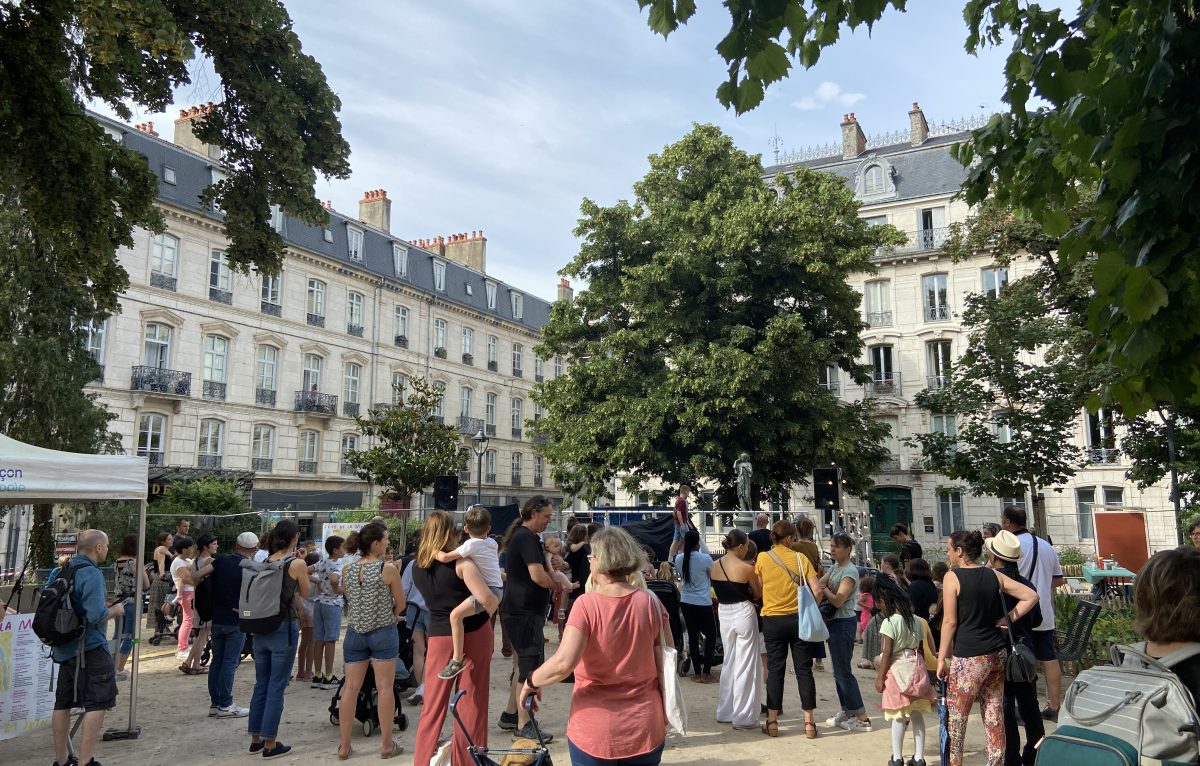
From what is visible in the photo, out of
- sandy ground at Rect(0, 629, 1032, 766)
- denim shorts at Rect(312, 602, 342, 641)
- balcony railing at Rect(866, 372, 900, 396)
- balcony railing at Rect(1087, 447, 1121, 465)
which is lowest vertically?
sandy ground at Rect(0, 629, 1032, 766)

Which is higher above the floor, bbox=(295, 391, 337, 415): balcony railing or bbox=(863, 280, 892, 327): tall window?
bbox=(863, 280, 892, 327): tall window

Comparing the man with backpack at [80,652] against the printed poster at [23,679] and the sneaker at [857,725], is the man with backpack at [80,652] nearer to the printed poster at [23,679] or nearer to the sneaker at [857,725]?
the printed poster at [23,679]

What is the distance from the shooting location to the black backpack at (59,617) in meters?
5.69

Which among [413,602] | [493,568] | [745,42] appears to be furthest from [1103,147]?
[413,602]

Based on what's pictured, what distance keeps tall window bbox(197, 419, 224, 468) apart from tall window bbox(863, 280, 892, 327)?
90.7ft

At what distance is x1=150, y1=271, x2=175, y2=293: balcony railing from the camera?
2830 centimetres

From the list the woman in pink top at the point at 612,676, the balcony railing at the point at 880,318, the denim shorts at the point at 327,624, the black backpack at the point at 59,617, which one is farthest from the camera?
the balcony railing at the point at 880,318

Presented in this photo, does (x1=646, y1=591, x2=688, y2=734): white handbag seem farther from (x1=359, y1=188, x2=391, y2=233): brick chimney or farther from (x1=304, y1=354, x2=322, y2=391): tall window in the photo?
(x1=359, y1=188, x2=391, y2=233): brick chimney

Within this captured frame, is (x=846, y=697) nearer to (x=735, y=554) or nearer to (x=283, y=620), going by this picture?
(x=735, y=554)

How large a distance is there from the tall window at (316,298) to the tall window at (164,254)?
19.6 ft

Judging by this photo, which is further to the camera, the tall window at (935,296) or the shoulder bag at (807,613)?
the tall window at (935,296)

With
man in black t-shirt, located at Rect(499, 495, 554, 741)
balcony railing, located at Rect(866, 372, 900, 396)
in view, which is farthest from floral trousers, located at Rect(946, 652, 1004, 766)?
balcony railing, located at Rect(866, 372, 900, 396)

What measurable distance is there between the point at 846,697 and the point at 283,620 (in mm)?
4989

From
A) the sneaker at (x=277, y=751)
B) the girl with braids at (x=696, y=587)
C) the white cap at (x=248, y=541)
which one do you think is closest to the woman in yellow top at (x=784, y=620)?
the girl with braids at (x=696, y=587)
